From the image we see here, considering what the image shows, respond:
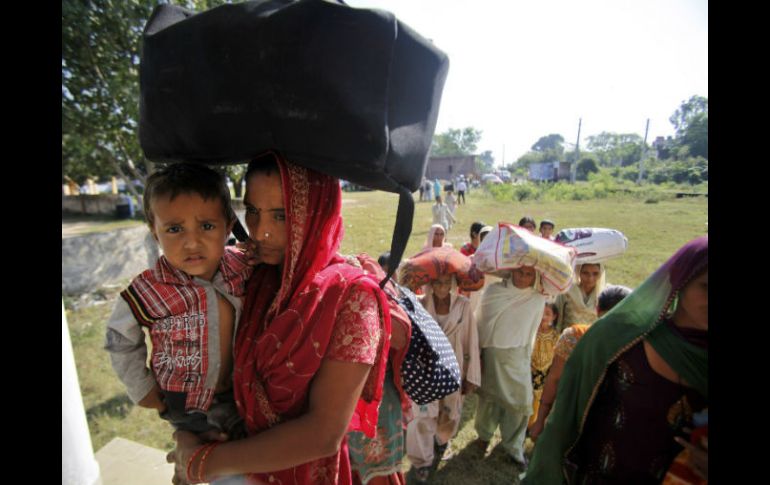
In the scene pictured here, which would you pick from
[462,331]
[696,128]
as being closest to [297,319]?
[462,331]

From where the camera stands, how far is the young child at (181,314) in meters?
1.18

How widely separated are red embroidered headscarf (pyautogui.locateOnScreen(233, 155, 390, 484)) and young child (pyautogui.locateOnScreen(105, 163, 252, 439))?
117mm

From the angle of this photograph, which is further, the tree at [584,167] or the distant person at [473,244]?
the tree at [584,167]

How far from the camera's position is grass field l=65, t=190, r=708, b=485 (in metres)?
3.60

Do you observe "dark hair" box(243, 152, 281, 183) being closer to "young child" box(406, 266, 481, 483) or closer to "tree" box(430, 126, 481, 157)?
"young child" box(406, 266, 481, 483)

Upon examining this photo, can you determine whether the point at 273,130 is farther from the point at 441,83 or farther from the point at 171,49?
the point at 441,83

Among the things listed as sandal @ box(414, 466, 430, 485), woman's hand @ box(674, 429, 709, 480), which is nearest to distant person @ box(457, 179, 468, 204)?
sandal @ box(414, 466, 430, 485)

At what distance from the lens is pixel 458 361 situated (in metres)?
3.19

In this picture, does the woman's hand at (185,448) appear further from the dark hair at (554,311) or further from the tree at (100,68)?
the tree at (100,68)

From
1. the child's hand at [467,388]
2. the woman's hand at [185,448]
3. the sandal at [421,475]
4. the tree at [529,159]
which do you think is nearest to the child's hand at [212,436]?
the woman's hand at [185,448]

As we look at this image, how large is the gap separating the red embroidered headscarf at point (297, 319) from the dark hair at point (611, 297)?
6.77ft

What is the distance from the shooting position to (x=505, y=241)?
302 centimetres
